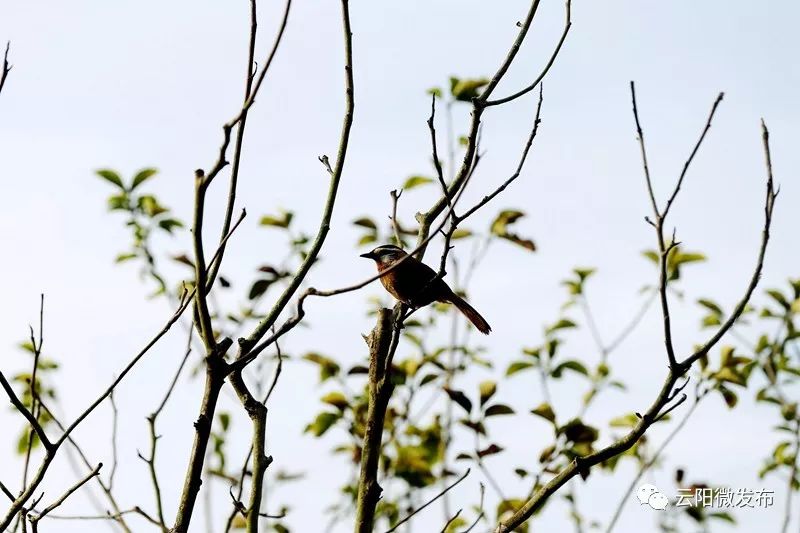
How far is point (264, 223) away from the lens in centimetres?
741

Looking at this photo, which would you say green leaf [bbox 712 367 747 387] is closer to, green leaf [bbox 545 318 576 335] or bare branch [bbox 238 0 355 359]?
green leaf [bbox 545 318 576 335]

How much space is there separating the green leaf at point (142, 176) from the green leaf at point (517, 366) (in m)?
2.87

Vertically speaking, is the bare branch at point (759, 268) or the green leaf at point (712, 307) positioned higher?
the green leaf at point (712, 307)

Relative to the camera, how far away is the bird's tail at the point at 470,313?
7.26m

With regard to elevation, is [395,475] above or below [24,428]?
below

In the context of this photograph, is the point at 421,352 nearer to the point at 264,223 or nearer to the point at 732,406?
the point at 264,223

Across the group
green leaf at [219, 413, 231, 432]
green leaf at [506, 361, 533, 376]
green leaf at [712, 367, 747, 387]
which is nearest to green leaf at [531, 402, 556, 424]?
green leaf at [506, 361, 533, 376]

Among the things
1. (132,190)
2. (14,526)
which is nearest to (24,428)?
(132,190)

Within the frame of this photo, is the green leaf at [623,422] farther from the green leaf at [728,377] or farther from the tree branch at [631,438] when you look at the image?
the tree branch at [631,438]

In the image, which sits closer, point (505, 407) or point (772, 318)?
point (505, 407)

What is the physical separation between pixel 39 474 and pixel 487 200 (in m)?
1.63

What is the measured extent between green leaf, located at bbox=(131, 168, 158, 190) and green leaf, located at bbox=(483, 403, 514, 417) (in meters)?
2.92

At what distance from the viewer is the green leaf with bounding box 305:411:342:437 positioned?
6.76 metres

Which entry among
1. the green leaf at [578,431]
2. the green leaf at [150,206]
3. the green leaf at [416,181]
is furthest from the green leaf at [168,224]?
the green leaf at [578,431]
